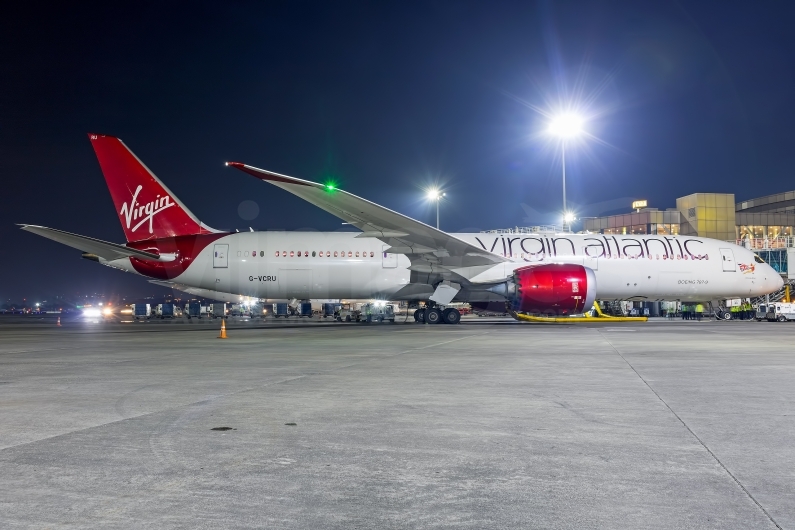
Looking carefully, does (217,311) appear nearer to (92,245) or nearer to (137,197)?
(137,197)

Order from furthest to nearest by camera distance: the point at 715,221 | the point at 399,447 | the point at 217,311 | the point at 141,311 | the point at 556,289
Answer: the point at 715,221 < the point at 217,311 < the point at 141,311 < the point at 556,289 < the point at 399,447

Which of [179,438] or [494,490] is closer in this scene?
[494,490]

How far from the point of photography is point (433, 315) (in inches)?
1062

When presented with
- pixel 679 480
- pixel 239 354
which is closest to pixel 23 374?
pixel 239 354

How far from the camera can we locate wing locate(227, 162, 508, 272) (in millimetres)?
19734

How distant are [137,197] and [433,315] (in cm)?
1291

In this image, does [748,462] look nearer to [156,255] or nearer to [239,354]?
[239,354]

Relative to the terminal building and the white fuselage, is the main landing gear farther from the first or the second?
the terminal building

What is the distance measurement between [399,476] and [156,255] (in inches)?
931

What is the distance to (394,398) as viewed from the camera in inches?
285

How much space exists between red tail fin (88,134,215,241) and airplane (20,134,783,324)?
0.13ft

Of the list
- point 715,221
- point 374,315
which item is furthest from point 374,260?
point 715,221

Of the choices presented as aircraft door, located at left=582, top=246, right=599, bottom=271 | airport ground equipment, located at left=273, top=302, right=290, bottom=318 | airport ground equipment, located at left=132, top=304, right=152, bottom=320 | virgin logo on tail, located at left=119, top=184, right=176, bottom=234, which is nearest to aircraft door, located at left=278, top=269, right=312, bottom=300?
virgin logo on tail, located at left=119, top=184, right=176, bottom=234

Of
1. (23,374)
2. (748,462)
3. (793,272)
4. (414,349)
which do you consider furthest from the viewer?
(793,272)
